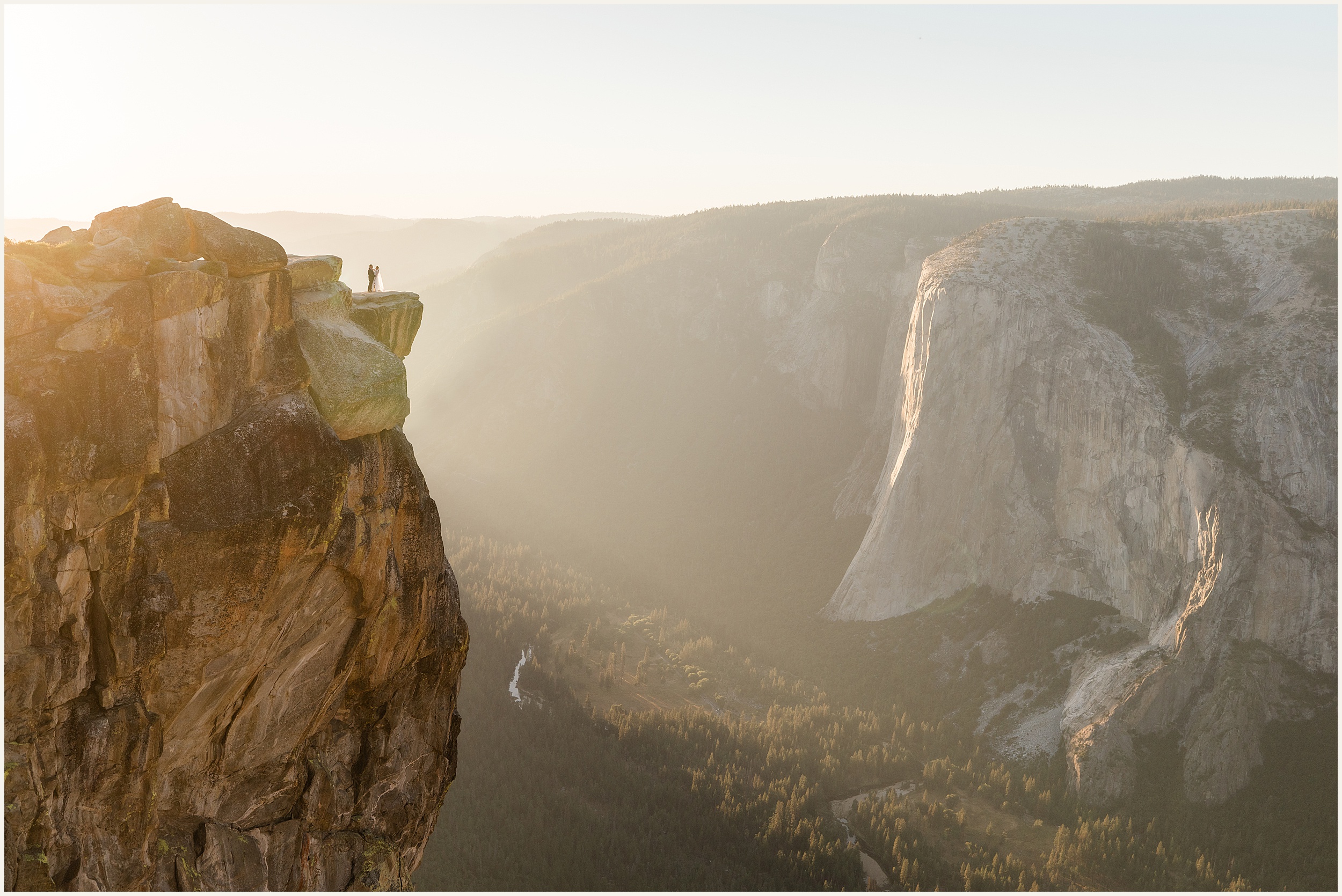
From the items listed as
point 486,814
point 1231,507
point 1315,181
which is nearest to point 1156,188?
point 1315,181

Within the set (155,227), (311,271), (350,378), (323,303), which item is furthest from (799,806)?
(155,227)

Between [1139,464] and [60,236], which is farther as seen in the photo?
[1139,464]

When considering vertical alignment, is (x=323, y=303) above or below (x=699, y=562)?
above

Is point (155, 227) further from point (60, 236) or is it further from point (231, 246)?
point (60, 236)

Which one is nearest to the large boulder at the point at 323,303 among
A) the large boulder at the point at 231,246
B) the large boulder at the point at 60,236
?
the large boulder at the point at 231,246

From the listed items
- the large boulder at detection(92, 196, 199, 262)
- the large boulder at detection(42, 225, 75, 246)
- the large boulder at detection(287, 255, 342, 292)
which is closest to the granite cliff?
the large boulder at detection(287, 255, 342, 292)

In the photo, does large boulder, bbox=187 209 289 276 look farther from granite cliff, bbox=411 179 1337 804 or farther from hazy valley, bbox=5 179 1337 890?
granite cliff, bbox=411 179 1337 804

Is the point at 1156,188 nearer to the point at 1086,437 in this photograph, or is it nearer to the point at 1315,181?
the point at 1315,181
